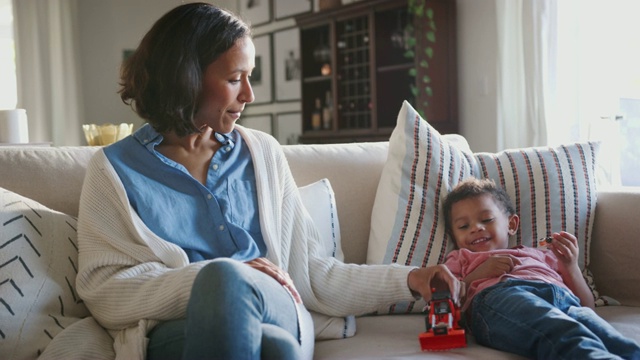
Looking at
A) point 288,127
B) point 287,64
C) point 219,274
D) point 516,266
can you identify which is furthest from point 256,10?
point 219,274

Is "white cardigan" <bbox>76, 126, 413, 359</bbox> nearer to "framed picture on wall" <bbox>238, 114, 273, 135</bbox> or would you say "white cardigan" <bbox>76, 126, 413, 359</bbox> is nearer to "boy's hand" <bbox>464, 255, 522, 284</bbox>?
"boy's hand" <bbox>464, 255, 522, 284</bbox>

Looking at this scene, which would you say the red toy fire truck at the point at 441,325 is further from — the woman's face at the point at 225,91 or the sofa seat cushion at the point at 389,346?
the woman's face at the point at 225,91

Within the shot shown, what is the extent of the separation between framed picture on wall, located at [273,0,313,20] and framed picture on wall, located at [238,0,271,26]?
125 mm

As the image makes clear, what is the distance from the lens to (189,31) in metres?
1.70

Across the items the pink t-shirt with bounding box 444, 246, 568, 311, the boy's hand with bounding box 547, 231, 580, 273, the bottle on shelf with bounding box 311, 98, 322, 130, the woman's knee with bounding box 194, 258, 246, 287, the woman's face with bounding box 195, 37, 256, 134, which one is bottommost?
the pink t-shirt with bounding box 444, 246, 568, 311

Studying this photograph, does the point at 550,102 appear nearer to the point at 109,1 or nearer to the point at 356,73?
the point at 356,73

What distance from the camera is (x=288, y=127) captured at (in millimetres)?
6410

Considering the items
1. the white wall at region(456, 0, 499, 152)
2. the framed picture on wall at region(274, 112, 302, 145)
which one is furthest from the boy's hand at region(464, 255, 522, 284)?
the framed picture on wall at region(274, 112, 302, 145)

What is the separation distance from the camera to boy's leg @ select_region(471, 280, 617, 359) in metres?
1.47

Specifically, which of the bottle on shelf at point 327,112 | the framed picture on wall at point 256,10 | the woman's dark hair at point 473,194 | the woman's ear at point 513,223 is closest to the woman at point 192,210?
the woman's dark hair at point 473,194

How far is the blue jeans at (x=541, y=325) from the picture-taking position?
1478mm

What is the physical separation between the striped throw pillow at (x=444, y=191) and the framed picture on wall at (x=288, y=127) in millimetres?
4014

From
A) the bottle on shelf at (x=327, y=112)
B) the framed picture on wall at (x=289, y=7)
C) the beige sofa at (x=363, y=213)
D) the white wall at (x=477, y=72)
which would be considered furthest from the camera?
the framed picture on wall at (x=289, y=7)

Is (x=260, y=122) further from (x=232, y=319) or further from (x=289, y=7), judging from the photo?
(x=232, y=319)
